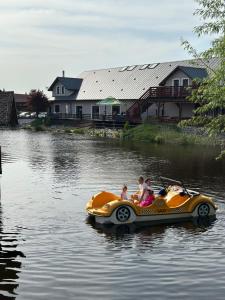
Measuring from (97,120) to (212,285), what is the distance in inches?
2183

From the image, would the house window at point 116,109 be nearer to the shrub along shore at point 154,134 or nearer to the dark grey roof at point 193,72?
the shrub along shore at point 154,134

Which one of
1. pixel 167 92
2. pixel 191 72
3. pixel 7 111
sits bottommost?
pixel 7 111

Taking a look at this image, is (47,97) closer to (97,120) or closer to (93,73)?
(93,73)

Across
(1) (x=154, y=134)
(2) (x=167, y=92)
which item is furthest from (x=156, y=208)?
(2) (x=167, y=92)

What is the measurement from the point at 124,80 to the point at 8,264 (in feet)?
194

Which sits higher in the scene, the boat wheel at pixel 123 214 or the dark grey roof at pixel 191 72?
the dark grey roof at pixel 191 72

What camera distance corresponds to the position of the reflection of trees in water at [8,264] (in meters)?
9.78

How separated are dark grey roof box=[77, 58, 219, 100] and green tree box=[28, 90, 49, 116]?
768cm

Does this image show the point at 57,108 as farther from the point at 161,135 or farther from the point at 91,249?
the point at 91,249

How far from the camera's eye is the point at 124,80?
2707 inches

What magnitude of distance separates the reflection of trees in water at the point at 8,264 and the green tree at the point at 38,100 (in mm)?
66195

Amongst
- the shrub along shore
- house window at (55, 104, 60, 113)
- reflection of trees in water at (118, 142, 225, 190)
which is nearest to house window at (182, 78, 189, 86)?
the shrub along shore

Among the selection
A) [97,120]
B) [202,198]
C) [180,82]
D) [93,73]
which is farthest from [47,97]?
[202,198]

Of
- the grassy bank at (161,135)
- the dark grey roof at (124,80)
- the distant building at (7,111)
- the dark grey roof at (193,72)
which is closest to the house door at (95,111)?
the dark grey roof at (124,80)
